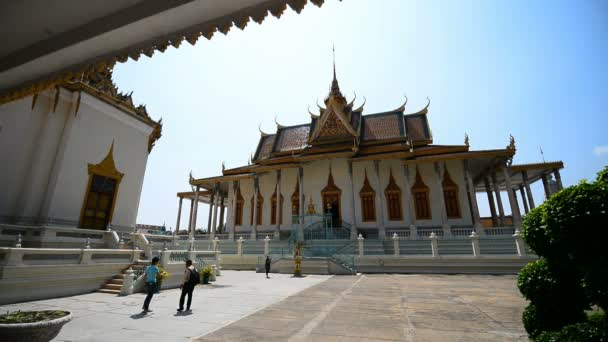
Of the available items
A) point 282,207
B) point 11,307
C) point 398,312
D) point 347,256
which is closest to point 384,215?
point 347,256

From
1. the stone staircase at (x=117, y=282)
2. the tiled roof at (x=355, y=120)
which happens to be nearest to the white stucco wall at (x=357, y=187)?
the tiled roof at (x=355, y=120)

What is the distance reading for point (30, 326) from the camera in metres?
2.51

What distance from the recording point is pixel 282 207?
20219 millimetres

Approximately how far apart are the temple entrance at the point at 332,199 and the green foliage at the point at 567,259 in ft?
51.2

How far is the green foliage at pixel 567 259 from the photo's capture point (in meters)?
2.31

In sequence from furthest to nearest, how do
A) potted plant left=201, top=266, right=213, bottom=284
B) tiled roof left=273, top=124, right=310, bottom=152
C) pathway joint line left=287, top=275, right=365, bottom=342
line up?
tiled roof left=273, top=124, right=310, bottom=152, potted plant left=201, top=266, right=213, bottom=284, pathway joint line left=287, top=275, right=365, bottom=342

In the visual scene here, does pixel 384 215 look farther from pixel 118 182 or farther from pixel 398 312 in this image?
pixel 118 182

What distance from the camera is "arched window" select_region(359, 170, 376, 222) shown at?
1798 centimetres

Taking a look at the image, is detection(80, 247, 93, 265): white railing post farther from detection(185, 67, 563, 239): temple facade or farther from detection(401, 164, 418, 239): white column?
detection(401, 164, 418, 239): white column

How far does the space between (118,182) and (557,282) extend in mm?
12144

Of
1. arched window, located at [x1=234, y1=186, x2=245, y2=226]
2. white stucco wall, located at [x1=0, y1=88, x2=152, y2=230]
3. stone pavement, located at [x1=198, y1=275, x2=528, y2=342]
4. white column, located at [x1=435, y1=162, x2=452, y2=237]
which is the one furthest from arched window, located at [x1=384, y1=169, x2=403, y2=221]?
white stucco wall, located at [x1=0, y1=88, x2=152, y2=230]

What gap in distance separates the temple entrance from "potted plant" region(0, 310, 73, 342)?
16.4 meters


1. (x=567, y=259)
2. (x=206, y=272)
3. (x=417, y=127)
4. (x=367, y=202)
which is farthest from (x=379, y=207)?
(x=567, y=259)

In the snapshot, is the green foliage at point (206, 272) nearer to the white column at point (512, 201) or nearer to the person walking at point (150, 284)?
the person walking at point (150, 284)
